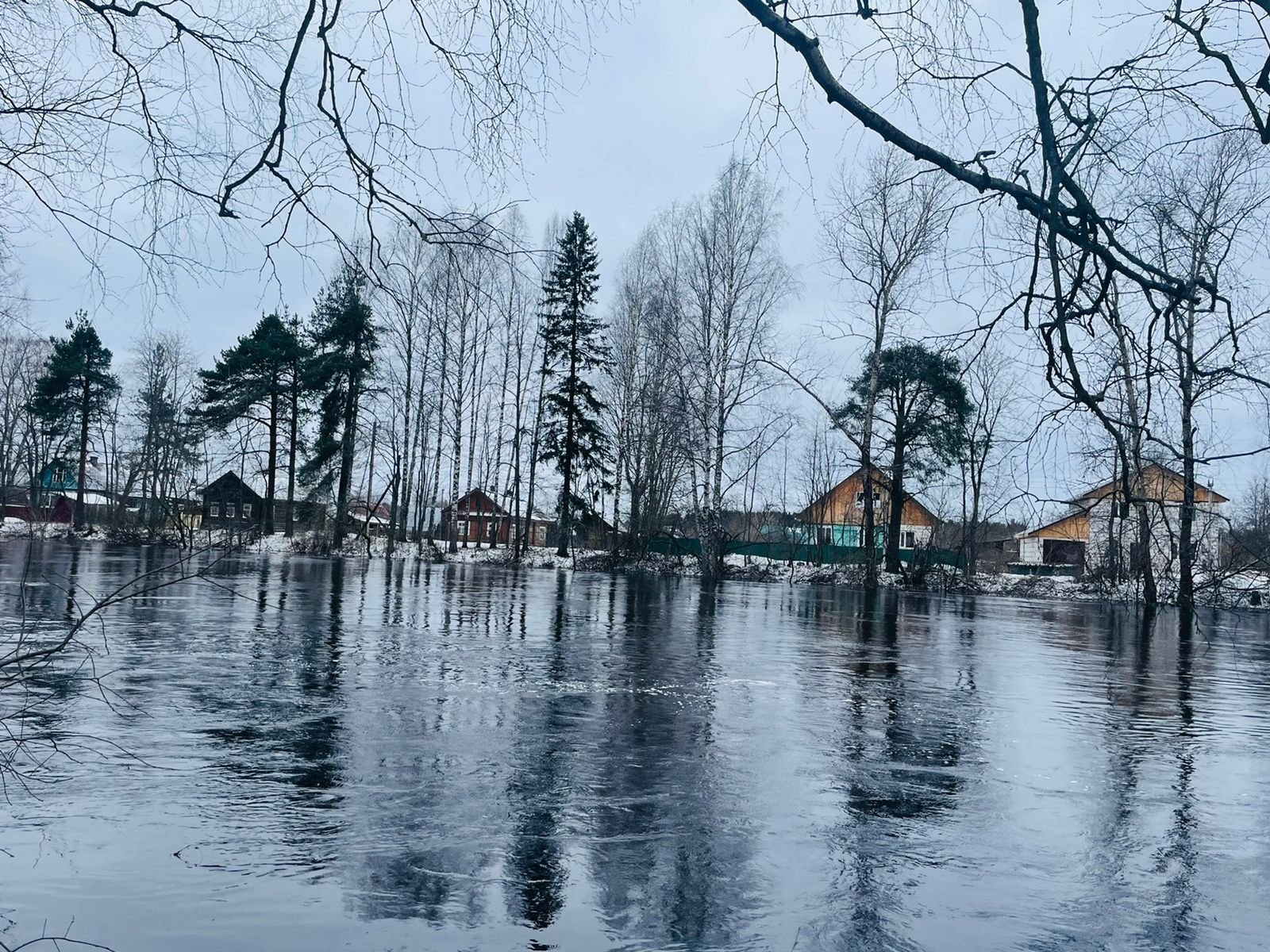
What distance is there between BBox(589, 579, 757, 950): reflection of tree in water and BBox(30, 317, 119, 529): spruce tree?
56462mm

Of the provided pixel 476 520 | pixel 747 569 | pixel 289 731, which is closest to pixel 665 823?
pixel 289 731

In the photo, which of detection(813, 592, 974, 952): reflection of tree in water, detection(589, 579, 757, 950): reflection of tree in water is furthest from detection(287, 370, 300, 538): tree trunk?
detection(589, 579, 757, 950): reflection of tree in water

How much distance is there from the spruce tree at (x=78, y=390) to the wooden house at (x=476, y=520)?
19.9 m

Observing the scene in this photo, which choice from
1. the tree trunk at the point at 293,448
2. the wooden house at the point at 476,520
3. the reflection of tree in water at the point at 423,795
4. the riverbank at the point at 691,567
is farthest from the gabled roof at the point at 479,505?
the reflection of tree in water at the point at 423,795

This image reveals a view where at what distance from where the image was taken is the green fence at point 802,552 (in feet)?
129

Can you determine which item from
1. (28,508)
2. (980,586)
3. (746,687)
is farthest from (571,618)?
(980,586)

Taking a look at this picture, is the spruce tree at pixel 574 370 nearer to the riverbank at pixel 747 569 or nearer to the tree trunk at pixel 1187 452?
the riverbank at pixel 747 569

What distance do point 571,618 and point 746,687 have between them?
7.65 m

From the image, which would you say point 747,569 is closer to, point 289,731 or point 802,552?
point 802,552

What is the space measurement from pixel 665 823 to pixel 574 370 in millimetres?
44013

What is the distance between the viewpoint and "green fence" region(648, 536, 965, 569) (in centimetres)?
3947

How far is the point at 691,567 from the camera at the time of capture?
43219 millimetres

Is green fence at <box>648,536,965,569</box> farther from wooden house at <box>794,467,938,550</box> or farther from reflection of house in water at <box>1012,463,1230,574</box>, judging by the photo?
reflection of house in water at <box>1012,463,1230,574</box>

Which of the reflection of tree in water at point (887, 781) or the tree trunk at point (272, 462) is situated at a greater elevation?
the tree trunk at point (272, 462)
